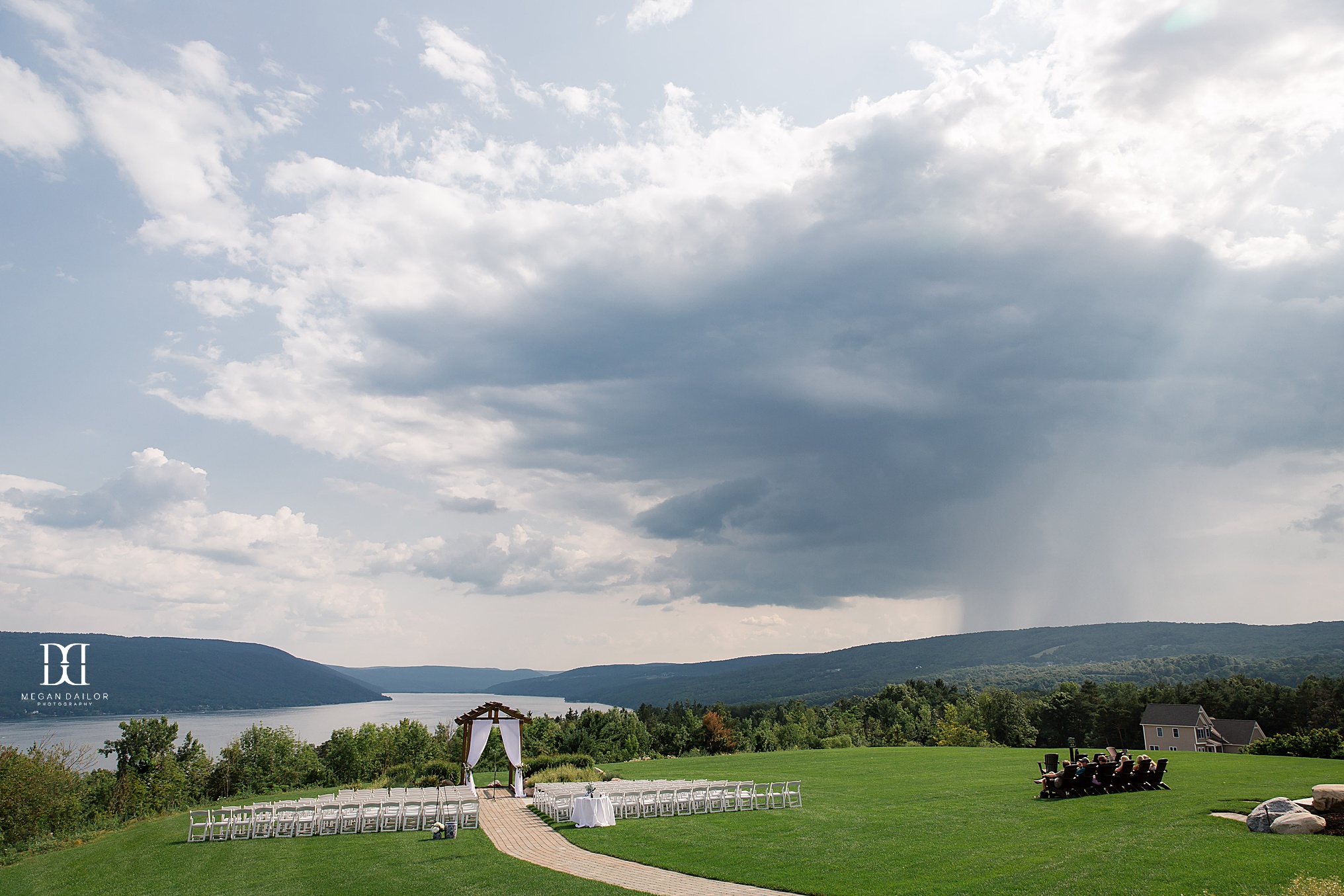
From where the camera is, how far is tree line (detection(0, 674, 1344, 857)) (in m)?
32.0

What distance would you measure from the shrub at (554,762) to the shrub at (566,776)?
2365mm

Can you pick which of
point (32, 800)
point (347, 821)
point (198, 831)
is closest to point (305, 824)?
point (347, 821)

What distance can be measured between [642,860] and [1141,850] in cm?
924

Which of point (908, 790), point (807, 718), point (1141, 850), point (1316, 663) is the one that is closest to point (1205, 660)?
point (1316, 663)

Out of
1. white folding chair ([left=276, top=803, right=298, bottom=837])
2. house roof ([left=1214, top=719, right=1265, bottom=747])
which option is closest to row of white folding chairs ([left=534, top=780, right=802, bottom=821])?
white folding chair ([left=276, top=803, right=298, bottom=837])

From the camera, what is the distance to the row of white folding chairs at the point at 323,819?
19156mm

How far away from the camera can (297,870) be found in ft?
49.3

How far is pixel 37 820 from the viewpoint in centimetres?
3067

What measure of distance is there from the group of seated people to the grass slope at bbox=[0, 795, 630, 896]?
13157 millimetres

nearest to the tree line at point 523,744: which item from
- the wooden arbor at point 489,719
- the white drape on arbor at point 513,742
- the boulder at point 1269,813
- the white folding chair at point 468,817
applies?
the wooden arbor at point 489,719

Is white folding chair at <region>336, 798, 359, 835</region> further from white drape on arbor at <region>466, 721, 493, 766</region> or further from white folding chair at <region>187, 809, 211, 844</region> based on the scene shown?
white drape on arbor at <region>466, 721, 493, 766</region>

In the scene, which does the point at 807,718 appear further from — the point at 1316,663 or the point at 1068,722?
the point at 1316,663

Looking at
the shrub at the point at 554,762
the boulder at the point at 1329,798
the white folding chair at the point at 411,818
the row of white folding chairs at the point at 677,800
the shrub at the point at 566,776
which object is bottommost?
the shrub at the point at 554,762

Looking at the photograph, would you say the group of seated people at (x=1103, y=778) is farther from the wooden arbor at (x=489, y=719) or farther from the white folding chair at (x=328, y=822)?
the white folding chair at (x=328, y=822)
